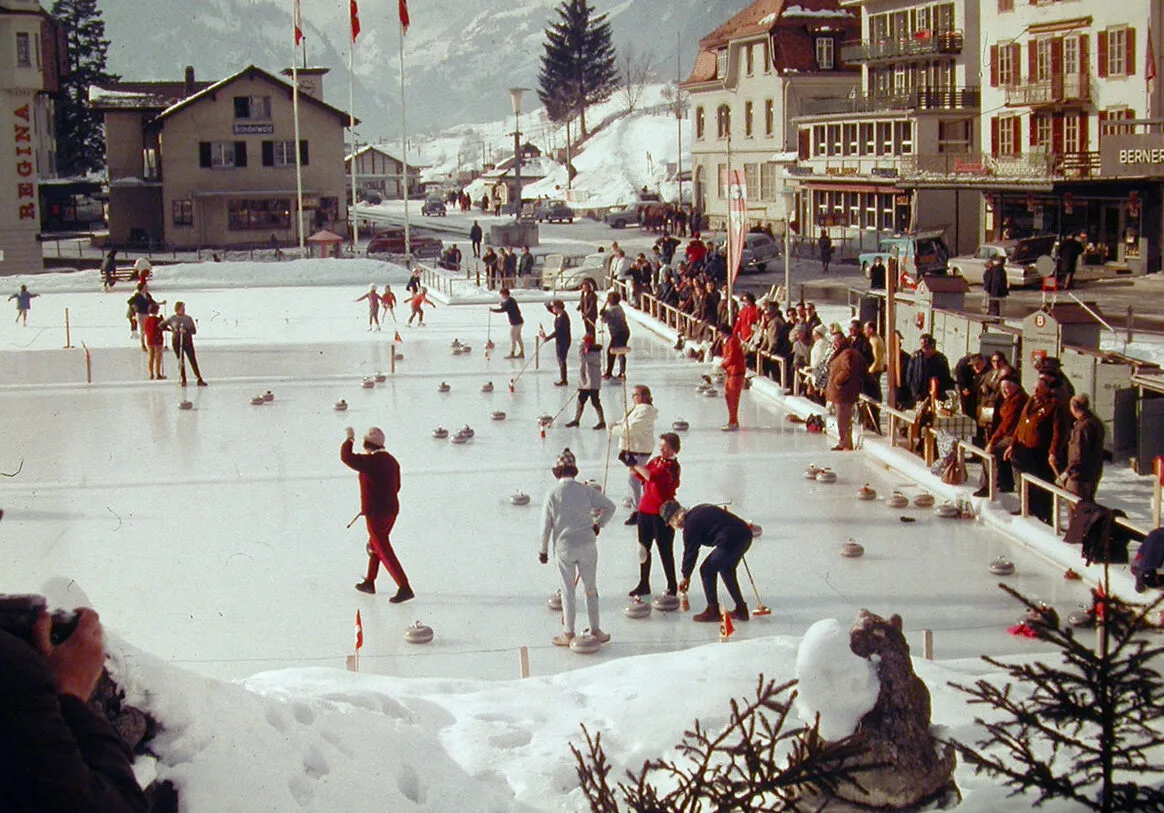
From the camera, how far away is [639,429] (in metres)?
14.0

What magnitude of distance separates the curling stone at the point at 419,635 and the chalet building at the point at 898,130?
1644 inches

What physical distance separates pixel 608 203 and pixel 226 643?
79335 mm

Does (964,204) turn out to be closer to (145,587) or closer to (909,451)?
(909,451)

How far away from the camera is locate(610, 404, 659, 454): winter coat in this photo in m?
13.9

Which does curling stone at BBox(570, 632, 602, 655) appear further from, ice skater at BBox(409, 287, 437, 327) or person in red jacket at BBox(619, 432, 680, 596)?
ice skater at BBox(409, 287, 437, 327)

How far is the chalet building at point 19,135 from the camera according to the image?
181 ft

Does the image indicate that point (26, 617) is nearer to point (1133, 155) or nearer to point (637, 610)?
point (637, 610)

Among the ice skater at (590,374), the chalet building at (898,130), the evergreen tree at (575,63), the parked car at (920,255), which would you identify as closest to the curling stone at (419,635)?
the ice skater at (590,374)

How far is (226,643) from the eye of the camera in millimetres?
10438

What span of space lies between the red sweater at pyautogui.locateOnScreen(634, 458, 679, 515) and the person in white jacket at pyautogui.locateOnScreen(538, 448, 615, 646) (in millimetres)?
918

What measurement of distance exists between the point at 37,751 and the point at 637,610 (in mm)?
7593

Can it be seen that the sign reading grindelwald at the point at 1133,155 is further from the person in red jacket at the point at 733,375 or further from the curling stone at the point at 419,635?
the curling stone at the point at 419,635

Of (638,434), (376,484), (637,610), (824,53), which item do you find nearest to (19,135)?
(824,53)

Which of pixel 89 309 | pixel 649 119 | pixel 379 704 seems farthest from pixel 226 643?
pixel 649 119
